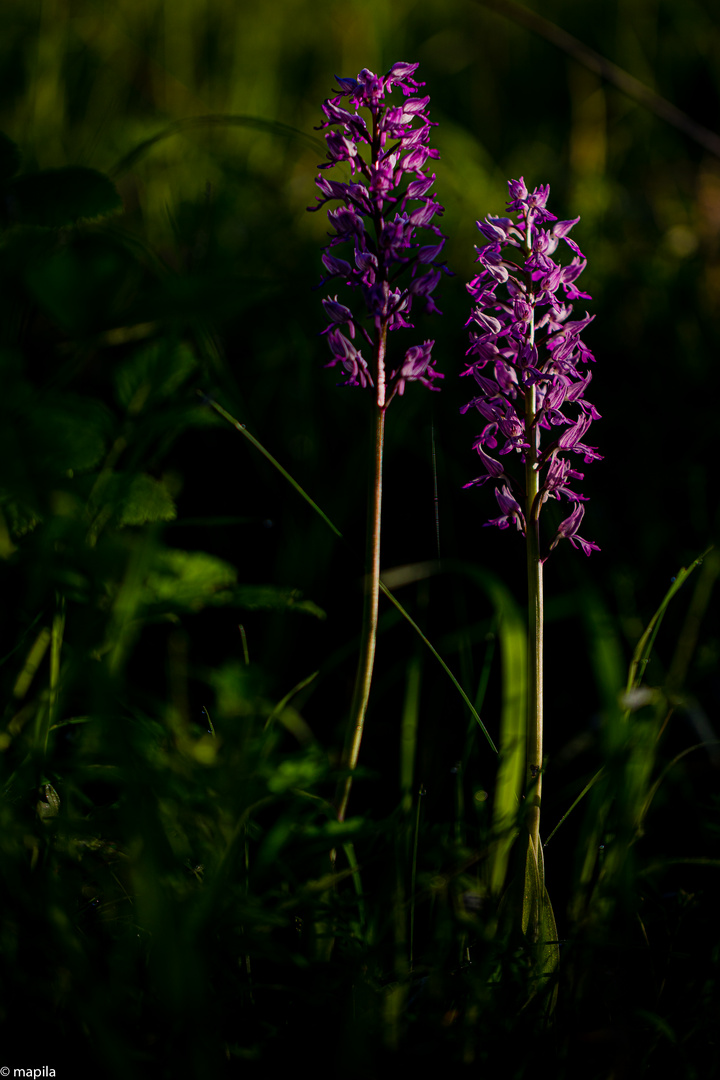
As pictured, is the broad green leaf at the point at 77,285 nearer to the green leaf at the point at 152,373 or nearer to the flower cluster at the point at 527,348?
the green leaf at the point at 152,373

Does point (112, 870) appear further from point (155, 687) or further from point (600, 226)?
point (600, 226)

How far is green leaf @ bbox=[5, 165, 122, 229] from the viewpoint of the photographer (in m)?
1.52

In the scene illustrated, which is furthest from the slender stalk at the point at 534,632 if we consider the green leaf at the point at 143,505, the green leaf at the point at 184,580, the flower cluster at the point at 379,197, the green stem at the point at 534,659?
the green leaf at the point at 143,505

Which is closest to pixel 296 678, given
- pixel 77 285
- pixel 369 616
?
pixel 369 616

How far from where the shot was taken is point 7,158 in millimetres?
1569

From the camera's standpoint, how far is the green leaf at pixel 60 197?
152 cm

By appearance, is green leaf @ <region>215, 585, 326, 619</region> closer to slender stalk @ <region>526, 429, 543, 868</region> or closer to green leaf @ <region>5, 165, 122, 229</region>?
slender stalk @ <region>526, 429, 543, 868</region>

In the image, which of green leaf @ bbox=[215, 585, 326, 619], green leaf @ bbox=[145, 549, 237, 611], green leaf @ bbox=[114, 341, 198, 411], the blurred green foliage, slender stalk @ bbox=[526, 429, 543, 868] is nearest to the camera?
the blurred green foliage

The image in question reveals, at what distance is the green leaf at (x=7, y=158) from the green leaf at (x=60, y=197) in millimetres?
19

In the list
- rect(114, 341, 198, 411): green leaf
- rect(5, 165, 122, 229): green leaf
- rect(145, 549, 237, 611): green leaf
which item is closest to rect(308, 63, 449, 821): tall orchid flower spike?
rect(145, 549, 237, 611): green leaf

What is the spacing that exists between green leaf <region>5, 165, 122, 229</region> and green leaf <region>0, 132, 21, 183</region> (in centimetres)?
2

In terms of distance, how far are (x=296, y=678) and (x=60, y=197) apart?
135 cm

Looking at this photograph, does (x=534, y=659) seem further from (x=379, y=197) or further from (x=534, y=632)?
(x=379, y=197)

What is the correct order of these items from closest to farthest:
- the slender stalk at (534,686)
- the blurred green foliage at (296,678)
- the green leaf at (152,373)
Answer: the blurred green foliage at (296,678) < the slender stalk at (534,686) < the green leaf at (152,373)
